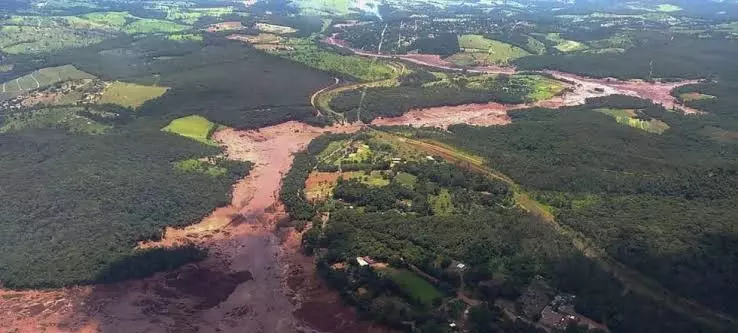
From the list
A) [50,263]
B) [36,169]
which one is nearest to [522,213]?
[50,263]

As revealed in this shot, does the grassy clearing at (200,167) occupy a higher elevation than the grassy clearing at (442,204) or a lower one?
lower

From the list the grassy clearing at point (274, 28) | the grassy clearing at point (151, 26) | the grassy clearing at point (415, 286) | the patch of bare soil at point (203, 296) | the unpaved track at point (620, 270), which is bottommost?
the patch of bare soil at point (203, 296)

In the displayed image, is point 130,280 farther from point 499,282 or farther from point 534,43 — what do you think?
point 534,43

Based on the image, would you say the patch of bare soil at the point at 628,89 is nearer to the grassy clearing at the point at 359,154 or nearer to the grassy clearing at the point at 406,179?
the grassy clearing at the point at 359,154

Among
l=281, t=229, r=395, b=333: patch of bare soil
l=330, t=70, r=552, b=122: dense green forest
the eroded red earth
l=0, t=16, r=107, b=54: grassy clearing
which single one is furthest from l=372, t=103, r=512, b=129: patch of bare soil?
l=0, t=16, r=107, b=54: grassy clearing

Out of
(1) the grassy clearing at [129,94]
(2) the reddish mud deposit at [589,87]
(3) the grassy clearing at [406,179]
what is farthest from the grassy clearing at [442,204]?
(1) the grassy clearing at [129,94]

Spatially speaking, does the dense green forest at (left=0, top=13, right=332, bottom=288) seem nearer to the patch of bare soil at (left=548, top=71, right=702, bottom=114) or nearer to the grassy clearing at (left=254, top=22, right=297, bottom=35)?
the grassy clearing at (left=254, top=22, right=297, bottom=35)
